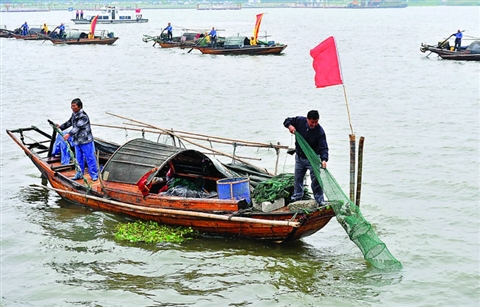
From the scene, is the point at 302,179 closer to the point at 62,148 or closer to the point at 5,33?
the point at 62,148

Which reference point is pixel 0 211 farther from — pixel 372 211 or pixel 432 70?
pixel 432 70

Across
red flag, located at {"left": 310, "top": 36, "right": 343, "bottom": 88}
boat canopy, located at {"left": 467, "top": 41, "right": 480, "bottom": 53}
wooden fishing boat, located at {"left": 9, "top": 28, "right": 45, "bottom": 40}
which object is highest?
wooden fishing boat, located at {"left": 9, "top": 28, "right": 45, "bottom": 40}

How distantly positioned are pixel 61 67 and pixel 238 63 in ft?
32.2

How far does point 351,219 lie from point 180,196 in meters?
2.84

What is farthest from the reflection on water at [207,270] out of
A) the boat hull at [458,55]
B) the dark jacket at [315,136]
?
the boat hull at [458,55]

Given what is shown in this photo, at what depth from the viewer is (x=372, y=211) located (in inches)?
433

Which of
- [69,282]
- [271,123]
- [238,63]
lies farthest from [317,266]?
[238,63]

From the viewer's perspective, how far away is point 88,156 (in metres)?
10.6

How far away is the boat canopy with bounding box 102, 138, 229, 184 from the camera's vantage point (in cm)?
973

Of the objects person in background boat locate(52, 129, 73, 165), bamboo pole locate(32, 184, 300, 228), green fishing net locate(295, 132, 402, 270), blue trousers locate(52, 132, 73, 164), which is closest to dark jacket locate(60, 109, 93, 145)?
bamboo pole locate(32, 184, 300, 228)

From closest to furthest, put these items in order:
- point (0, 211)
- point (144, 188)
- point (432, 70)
Answer: point (144, 188) < point (0, 211) < point (432, 70)

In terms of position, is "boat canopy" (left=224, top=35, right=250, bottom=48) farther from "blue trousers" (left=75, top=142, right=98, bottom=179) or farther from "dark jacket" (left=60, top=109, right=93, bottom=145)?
"dark jacket" (left=60, top=109, right=93, bottom=145)

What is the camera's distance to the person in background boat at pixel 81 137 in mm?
10247

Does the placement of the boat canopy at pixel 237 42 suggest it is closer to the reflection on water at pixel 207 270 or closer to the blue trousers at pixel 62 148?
the blue trousers at pixel 62 148
